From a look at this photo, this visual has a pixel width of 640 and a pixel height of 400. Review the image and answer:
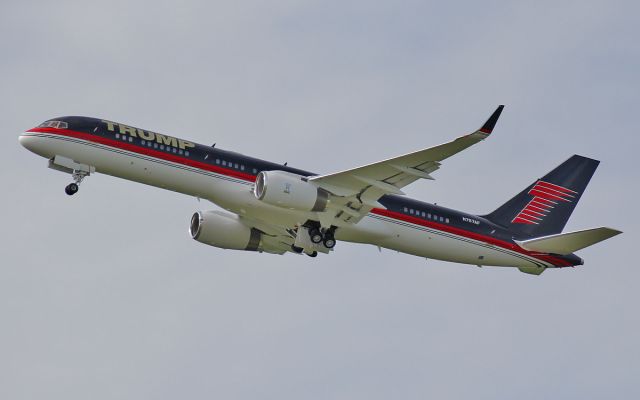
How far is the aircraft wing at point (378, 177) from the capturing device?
45.4 metres

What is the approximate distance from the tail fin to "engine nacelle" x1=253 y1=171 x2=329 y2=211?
12.4m

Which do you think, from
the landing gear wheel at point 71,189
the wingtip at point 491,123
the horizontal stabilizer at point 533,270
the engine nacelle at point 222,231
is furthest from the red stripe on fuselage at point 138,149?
the horizontal stabilizer at point 533,270

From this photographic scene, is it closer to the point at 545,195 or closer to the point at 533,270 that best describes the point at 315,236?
the point at 533,270

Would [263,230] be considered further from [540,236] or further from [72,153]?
[540,236]

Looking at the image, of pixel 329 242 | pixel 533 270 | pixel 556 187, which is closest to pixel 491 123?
pixel 329 242

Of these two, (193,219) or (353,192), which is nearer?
(353,192)

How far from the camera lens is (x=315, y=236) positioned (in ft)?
165

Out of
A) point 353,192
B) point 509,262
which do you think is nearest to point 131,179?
point 353,192

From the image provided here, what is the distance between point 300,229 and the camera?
50625 millimetres

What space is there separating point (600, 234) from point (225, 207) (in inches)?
709

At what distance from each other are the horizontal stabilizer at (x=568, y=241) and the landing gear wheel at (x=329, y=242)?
10968mm

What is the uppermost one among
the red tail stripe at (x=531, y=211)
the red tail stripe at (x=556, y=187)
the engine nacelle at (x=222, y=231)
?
the red tail stripe at (x=556, y=187)

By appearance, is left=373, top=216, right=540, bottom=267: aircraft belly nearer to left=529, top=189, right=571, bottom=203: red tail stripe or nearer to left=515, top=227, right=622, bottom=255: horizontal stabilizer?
left=515, top=227, right=622, bottom=255: horizontal stabilizer

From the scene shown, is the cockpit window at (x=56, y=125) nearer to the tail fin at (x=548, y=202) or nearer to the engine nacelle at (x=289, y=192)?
the engine nacelle at (x=289, y=192)
